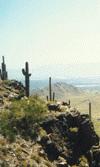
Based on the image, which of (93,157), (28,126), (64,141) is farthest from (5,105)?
(93,157)

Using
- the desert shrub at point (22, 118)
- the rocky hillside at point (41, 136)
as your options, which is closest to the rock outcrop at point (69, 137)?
the rocky hillside at point (41, 136)

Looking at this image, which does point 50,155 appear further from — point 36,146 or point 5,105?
point 5,105

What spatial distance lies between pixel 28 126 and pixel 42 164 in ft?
14.3

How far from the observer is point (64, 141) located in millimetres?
36000

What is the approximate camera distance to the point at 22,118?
112 ft

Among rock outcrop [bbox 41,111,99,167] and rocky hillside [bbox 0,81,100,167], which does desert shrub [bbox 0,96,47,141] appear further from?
rock outcrop [bbox 41,111,99,167]

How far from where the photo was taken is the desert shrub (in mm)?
32375

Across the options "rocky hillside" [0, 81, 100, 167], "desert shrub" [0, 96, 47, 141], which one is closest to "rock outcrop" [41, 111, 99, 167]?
"rocky hillside" [0, 81, 100, 167]

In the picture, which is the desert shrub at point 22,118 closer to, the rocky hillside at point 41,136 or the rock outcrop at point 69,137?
the rocky hillside at point 41,136

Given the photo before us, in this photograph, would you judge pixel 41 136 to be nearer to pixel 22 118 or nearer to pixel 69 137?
pixel 22 118

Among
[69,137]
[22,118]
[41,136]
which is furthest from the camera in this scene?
[69,137]

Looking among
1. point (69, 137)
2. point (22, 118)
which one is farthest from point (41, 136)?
point (69, 137)

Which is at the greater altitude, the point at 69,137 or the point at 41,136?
the point at 41,136

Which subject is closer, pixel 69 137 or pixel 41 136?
pixel 41 136
